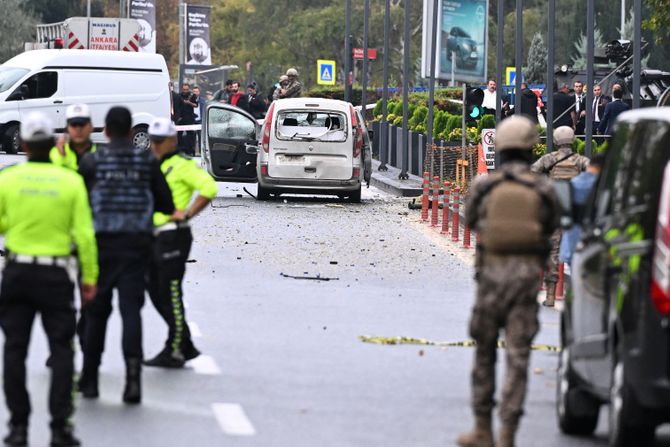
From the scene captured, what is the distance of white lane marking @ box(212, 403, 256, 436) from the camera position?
9609mm

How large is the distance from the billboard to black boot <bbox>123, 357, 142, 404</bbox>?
37504 millimetres

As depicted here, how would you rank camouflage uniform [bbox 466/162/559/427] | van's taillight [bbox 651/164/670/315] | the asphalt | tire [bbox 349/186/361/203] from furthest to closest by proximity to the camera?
tire [bbox 349/186/361/203] → the asphalt → camouflage uniform [bbox 466/162/559/427] → van's taillight [bbox 651/164/670/315]

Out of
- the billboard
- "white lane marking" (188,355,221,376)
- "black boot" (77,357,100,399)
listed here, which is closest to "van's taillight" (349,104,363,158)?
the billboard

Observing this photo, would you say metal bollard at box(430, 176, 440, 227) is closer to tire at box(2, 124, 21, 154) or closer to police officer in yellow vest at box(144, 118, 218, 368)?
police officer in yellow vest at box(144, 118, 218, 368)

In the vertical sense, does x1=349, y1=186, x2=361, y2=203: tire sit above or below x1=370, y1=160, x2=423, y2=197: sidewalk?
above

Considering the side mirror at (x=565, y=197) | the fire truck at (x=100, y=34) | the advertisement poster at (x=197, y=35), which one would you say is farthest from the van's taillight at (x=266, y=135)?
the advertisement poster at (x=197, y=35)

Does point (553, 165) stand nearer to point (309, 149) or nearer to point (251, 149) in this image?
point (309, 149)

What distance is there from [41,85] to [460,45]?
10658 mm

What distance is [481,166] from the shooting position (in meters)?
28.0

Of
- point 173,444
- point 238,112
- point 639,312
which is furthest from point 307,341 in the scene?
point 238,112

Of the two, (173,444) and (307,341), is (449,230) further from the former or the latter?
(173,444)

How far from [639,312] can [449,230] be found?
18.6m

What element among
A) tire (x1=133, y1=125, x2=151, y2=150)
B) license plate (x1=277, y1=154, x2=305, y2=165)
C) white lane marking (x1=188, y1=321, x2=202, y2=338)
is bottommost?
tire (x1=133, y1=125, x2=151, y2=150)

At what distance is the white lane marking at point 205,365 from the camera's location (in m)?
11.8
